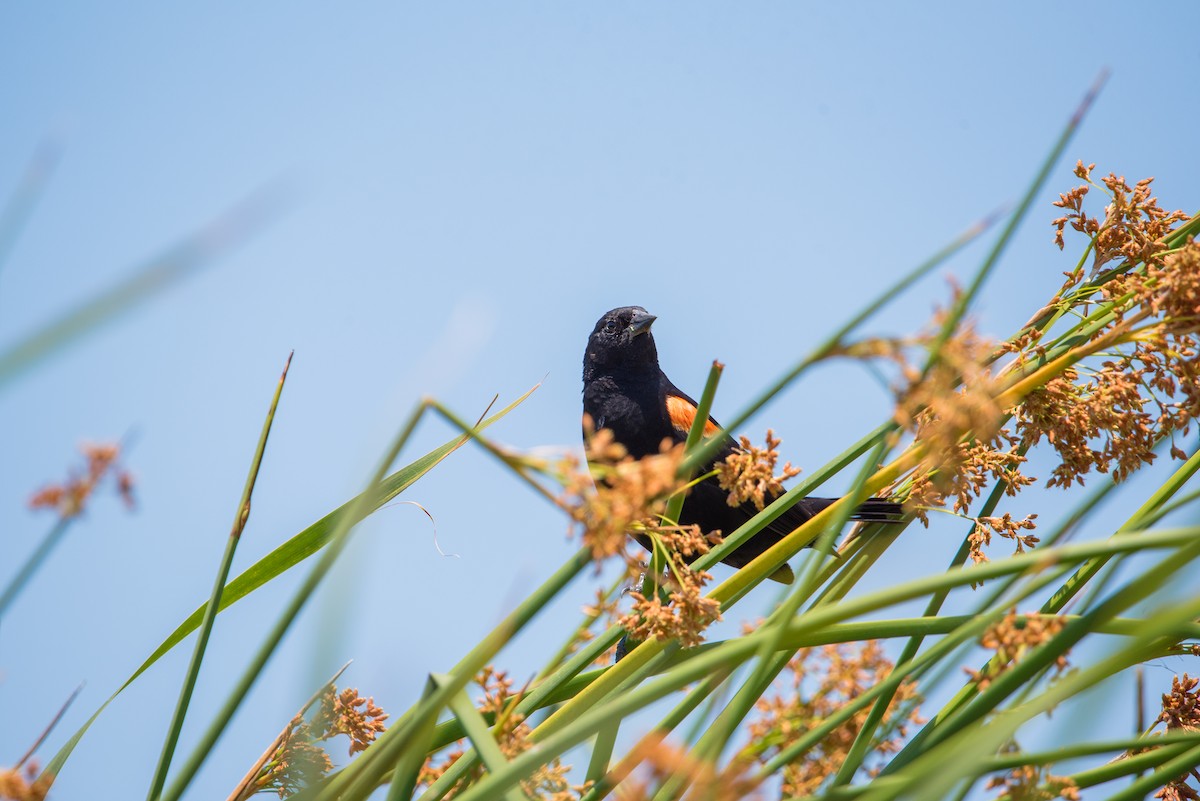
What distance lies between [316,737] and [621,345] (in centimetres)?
247

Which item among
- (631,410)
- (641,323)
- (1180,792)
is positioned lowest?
(1180,792)

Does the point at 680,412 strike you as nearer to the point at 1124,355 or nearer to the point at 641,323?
the point at 641,323

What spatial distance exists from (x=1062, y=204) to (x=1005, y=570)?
1058mm

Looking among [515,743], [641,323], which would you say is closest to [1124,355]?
[515,743]

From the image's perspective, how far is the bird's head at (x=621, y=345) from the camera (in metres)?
3.45

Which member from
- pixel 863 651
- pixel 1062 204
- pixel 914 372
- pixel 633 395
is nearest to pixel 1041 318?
pixel 1062 204

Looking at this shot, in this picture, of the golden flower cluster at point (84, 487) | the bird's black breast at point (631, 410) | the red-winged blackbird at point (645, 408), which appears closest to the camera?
the golden flower cluster at point (84, 487)

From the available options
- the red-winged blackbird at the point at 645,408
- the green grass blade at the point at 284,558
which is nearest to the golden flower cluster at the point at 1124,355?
the green grass blade at the point at 284,558

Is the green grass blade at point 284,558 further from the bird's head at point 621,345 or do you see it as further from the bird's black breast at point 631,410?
the bird's head at point 621,345

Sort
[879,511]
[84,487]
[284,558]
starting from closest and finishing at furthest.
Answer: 1. [84,487]
2. [284,558]
3. [879,511]

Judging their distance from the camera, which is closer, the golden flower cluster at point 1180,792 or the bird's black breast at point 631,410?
the golden flower cluster at point 1180,792

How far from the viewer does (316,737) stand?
3.54ft

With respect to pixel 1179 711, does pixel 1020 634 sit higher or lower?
higher

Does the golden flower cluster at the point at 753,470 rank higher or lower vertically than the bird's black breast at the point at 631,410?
lower
